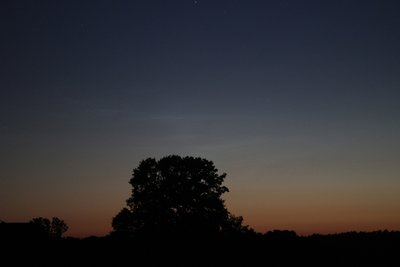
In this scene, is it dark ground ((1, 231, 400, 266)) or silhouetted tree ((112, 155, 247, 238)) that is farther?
silhouetted tree ((112, 155, 247, 238))

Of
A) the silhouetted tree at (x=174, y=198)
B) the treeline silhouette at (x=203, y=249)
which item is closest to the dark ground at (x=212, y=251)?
the treeline silhouette at (x=203, y=249)

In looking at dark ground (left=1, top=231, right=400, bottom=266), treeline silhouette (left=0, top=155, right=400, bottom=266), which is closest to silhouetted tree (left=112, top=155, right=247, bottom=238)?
treeline silhouette (left=0, top=155, right=400, bottom=266)

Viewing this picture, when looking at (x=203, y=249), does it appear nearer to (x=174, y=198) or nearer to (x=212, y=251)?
(x=212, y=251)

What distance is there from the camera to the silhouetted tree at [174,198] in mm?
44625

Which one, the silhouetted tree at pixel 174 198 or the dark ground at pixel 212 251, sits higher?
the silhouetted tree at pixel 174 198

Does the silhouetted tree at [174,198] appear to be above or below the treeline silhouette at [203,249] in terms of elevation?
above

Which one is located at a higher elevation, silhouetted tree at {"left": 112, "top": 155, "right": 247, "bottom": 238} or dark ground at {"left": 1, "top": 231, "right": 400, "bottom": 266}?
silhouetted tree at {"left": 112, "top": 155, "right": 247, "bottom": 238}

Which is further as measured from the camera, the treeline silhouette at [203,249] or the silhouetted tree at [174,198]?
the silhouetted tree at [174,198]

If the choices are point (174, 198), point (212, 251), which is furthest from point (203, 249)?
point (174, 198)

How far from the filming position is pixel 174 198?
45531mm

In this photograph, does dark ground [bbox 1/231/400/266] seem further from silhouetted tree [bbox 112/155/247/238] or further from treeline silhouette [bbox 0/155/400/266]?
silhouetted tree [bbox 112/155/247/238]

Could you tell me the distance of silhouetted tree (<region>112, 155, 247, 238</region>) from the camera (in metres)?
44.6

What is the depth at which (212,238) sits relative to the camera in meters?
30.9

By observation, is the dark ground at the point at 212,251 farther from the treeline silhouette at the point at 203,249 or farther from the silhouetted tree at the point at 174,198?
the silhouetted tree at the point at 174,198
